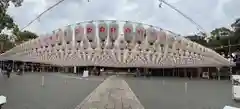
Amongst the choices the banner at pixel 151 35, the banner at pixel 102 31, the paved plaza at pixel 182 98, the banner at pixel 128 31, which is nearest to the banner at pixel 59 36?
the banner at pixel 102 31

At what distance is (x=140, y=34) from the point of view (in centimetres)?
2259

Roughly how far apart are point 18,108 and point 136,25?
13.5 meters

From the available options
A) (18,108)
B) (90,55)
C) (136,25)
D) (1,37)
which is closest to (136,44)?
(136,25)

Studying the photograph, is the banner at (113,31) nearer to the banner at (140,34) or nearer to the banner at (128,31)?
the banner at (128,31)

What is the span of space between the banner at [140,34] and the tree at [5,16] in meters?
7.92

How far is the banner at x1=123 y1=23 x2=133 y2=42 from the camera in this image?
2220 centimetres

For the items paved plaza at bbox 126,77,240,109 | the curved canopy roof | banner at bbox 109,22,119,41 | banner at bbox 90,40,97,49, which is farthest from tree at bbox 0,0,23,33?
paved plaza at bbox 126,77,240,109

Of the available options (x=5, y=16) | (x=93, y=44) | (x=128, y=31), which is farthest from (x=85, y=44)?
(x=5, y=16)

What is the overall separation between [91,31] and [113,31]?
A: 1.50 m

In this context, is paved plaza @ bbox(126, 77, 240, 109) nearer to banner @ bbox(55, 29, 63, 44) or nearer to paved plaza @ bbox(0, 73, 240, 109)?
paved plaza @ bbox(0, 73, 240, 109)

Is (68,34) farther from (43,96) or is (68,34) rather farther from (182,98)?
(182,98)

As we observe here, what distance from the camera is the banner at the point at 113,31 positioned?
21.3 m

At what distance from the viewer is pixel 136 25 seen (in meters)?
22.8

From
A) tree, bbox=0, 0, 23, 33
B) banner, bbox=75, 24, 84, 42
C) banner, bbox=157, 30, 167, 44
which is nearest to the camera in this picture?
tree, bbox=0, 0, 23, 33
